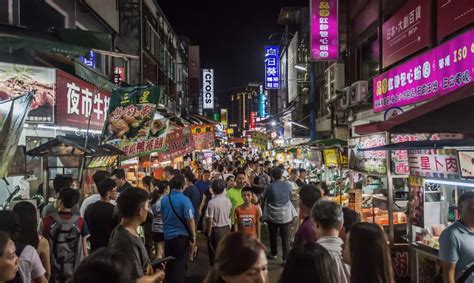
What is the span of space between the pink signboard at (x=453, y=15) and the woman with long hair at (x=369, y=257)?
7.88 metres

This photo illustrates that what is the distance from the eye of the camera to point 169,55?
37.7m

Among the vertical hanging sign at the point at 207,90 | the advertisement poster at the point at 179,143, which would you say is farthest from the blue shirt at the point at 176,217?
the vertical hanging sign at the point at 207,90

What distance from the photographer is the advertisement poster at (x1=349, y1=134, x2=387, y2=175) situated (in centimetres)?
822

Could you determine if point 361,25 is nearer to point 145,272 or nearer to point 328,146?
point 328,146

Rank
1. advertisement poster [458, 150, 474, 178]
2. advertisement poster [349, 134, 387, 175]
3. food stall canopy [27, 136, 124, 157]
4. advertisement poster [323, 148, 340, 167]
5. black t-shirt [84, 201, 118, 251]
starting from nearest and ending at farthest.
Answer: advertisement poster [458, 150, 474, 178]
black t-shirt [84, 201, 118, 251]
food stall canopy [27, 136, 124, 157]
advertisement poster [349, 134, 387, 175]
advertisement poster [323, 148, 340, 167]

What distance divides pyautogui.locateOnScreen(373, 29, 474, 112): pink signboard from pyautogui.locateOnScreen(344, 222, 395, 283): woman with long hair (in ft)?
21.0

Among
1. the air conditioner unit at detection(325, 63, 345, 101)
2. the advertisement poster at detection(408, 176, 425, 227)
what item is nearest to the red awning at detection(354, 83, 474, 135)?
the advertisement poster at detection(408, 176, 425, 227)

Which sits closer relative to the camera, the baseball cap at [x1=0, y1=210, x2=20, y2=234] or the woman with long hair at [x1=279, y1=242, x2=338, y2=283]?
the woman with long hair at [x1=279, y1=242, x2=338, y2=283]

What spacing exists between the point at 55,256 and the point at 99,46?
3082mm

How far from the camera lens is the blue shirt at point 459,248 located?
181 inches

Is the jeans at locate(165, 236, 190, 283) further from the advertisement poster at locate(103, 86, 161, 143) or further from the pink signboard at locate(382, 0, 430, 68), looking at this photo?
the pink signboard at locate(382, 0, 430, 68)

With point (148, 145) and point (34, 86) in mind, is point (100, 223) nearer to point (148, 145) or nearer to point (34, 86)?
point (34, 86)

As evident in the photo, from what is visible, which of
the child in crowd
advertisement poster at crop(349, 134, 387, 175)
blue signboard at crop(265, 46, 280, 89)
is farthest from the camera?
blue signboard at crop(265, 46, 280, 89)

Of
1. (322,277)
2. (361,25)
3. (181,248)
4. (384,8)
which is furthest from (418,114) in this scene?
(361,25)
